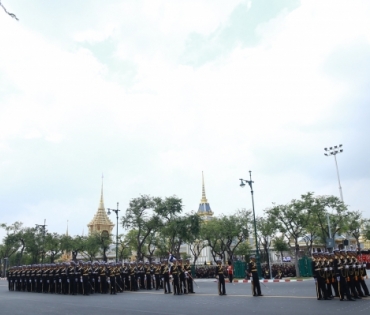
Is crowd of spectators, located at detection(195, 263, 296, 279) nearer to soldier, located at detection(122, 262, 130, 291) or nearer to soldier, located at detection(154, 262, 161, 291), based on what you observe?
soldier, located at detection(154, 262, 161, 291)

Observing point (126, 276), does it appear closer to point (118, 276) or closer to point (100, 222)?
point (118, 276)

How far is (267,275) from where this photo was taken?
32.9 metres

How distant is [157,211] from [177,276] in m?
23.5

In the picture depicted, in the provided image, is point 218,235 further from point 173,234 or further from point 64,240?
point 64,240

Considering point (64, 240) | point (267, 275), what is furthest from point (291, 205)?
point (64, 240)

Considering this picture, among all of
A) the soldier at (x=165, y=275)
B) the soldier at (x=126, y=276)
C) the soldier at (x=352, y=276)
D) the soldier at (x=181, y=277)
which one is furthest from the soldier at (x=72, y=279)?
the soldier at (x=352, y=276)

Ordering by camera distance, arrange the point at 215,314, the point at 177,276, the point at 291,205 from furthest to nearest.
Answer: the point at 291,205
the point at 177,276
the point at 215,314

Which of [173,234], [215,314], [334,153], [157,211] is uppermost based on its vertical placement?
[334,153]

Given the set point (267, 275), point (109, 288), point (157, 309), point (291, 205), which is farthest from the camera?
point (291, 205)

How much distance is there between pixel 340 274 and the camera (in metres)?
12.5

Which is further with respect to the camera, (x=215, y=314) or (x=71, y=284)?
(x=71, y=284)

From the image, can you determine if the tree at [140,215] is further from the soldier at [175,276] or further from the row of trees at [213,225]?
the soldier at [175,276]

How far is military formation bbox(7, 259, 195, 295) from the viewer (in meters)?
19.3

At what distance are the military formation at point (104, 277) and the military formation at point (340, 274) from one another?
24.1 feet
